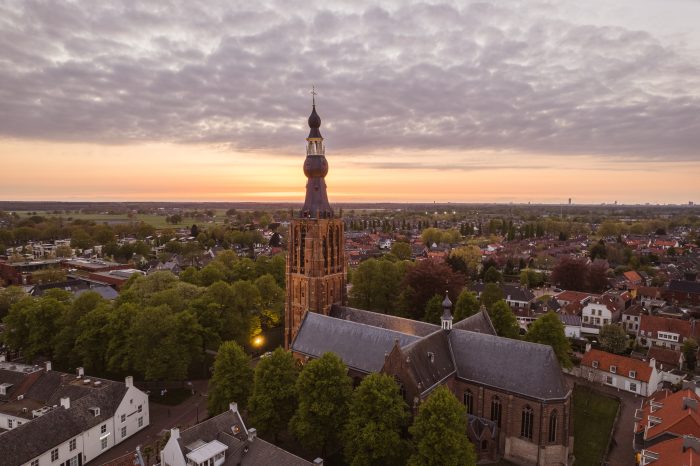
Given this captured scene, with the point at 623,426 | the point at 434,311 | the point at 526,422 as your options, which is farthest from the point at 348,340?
the point at 623,426

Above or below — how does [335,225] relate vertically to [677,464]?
above

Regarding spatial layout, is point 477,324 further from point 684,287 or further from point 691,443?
point 684,287

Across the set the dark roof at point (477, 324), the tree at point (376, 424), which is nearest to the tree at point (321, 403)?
the tree at point (376, 424)

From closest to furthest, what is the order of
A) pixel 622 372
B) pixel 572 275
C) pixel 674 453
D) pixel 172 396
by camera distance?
pixel 674 453, pixel 172 396, pixel 622 372, pixel 572 275

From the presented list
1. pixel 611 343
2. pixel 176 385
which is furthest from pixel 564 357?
pixel 176 385

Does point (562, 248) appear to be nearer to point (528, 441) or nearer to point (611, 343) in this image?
point (611, 343)

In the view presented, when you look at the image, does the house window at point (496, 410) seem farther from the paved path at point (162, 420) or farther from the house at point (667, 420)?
the paved path at point (162, 420)
